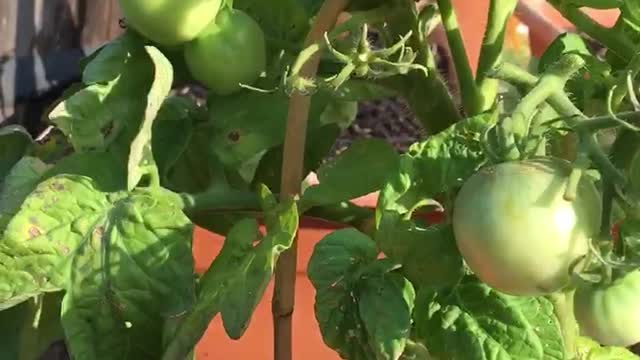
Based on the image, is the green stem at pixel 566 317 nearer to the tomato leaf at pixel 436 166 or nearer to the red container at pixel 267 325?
the tomato leaf at pixel 436 166

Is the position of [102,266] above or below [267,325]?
above

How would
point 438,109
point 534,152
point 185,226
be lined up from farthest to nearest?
point 438,109 < point 185,226 < point 534,152

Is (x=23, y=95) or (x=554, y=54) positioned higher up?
(x=554, y=54)

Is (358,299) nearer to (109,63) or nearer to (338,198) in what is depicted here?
(338,198)

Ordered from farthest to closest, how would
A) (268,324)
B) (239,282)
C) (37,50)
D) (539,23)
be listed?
(37,50), (539,23), (268,324), (239,282)

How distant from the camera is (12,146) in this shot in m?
0.78

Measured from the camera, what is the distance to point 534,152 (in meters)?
0.50

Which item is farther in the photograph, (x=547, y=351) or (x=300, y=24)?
(x=300, y=24)

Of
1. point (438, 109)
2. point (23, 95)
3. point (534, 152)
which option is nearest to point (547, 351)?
point (534, 152)

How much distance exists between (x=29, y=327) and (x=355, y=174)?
0.23 meters

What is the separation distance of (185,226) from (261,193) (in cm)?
5

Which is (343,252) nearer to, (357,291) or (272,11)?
(357,291)

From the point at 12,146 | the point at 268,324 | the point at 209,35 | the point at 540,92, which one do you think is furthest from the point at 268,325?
the point at 540,92

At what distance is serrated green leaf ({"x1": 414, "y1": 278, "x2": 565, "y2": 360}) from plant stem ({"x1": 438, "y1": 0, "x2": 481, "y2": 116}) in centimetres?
14
